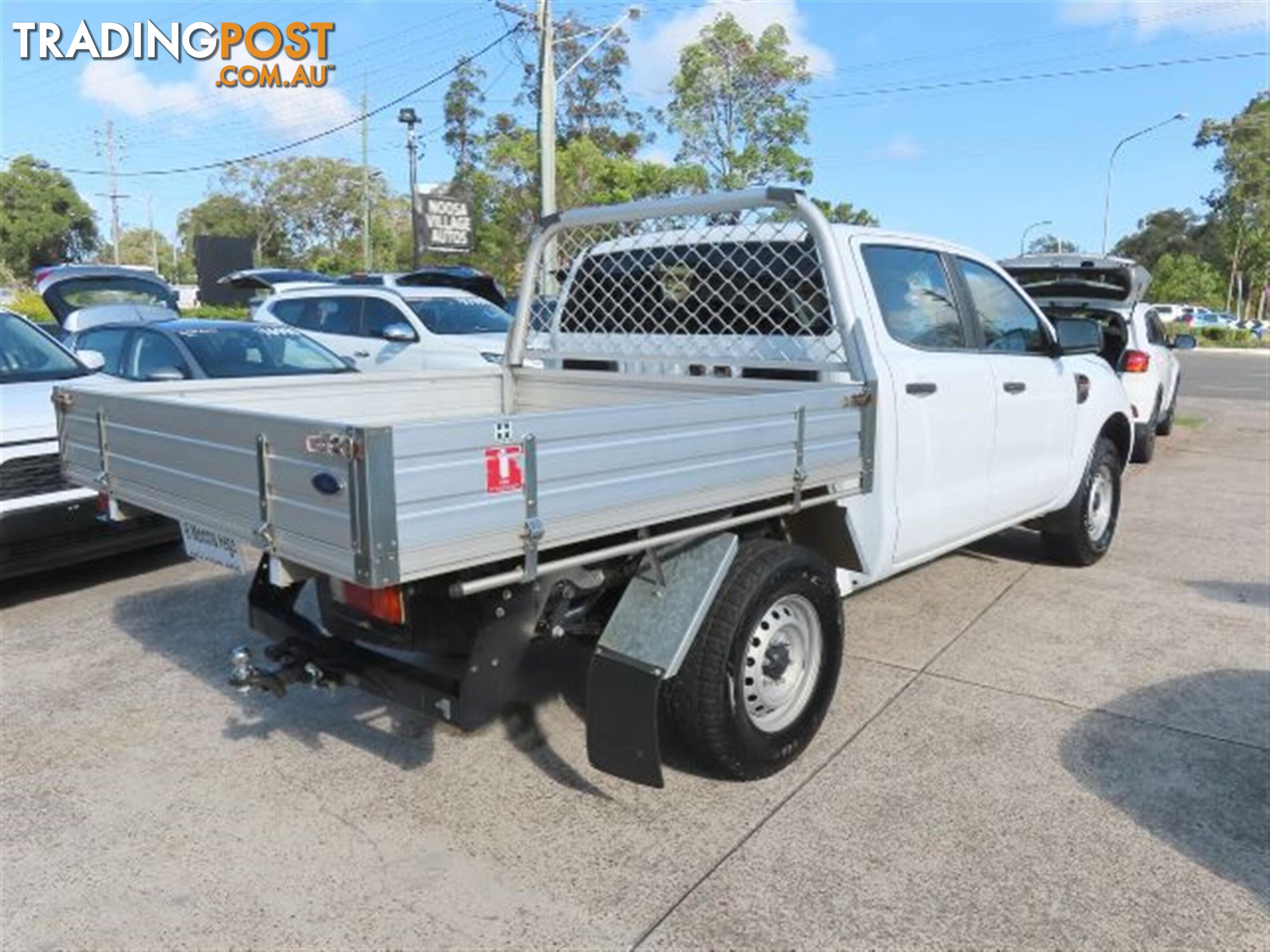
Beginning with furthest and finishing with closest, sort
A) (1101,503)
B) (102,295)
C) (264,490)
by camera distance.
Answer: (102,295) → (1101,503) → (264,490)

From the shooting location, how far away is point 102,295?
14609 millimetres

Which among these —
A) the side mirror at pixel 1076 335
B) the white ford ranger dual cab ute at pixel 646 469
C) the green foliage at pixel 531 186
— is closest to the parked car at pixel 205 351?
the white ford ranger dual cab ute at pixel 646 469

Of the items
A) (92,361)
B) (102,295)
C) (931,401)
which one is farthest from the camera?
(102,295)

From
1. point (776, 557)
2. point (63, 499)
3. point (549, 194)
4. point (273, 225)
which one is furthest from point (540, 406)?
point (273, 225)

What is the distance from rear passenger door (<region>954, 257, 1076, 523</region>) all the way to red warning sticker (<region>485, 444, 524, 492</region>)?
3.08 m

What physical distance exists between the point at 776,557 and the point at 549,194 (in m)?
16.6

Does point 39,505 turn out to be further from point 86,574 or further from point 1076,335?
point 1076,335

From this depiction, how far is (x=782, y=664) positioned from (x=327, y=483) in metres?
1.92

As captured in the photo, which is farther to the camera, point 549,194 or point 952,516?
point 549,194

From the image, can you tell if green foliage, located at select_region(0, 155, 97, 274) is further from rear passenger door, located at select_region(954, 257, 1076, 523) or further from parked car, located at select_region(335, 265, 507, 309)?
rear passenger door, located at select_region(954, 257, 1076, 523)

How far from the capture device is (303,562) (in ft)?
8.36

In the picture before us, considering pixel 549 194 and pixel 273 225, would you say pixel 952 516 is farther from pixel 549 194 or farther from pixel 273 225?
pixel 273 225

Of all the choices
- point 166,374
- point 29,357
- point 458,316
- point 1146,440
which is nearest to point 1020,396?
point 166,374

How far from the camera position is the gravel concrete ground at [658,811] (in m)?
2.79
